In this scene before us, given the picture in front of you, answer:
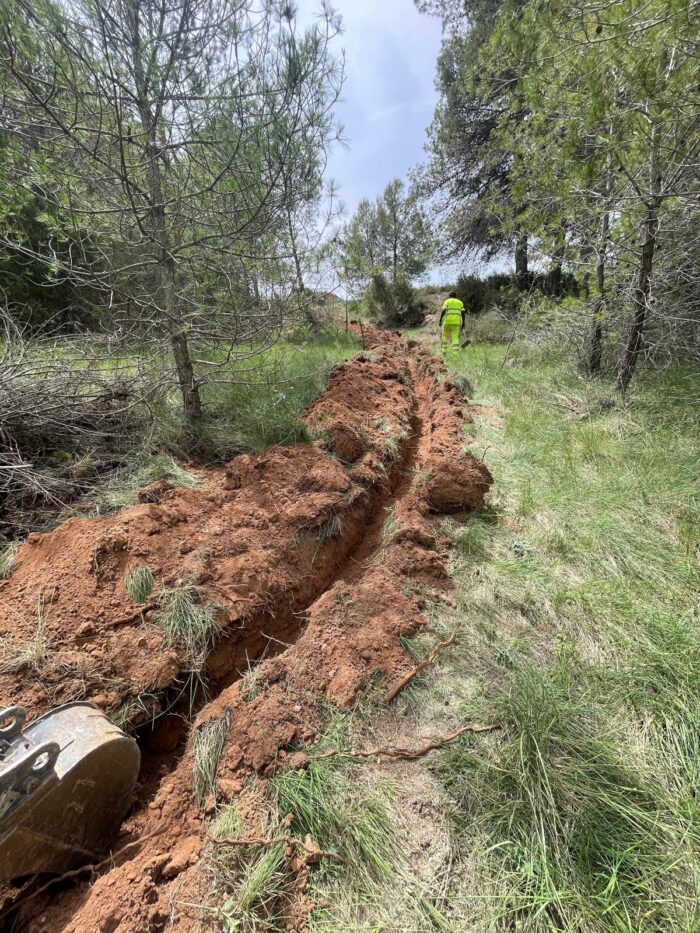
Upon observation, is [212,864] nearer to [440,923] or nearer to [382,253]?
[440,923]

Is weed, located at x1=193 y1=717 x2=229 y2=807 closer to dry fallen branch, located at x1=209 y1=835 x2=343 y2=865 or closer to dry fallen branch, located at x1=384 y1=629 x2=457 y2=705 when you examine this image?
dry fallen branch, located at x1=209 y1=835 x2=343 y2=865

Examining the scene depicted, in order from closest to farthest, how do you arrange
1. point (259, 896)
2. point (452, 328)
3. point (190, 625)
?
point (259, 896) → point (190, 625) → point (452, 328)

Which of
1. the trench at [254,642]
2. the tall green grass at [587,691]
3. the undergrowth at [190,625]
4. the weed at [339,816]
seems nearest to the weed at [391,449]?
the trench at [254,642]

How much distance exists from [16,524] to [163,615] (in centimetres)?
139

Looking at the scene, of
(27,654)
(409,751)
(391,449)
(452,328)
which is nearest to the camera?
(409,751)

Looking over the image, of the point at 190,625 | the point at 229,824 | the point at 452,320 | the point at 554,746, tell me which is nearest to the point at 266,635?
the point at 190,625

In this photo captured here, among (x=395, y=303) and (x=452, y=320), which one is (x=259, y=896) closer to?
(x=452, y=320)

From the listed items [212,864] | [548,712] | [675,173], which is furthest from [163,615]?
[675,173]

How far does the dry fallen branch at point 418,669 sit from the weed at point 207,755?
0.73 m

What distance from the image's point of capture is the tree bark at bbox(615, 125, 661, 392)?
3.86 m

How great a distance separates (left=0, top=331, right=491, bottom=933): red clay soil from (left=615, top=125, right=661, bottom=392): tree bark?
296 centimetres

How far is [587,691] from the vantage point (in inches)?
63.0

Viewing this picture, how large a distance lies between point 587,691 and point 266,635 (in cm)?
157

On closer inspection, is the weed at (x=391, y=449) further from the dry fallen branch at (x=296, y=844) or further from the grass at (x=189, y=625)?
the dry fallen branch at (x=296, y=844)
